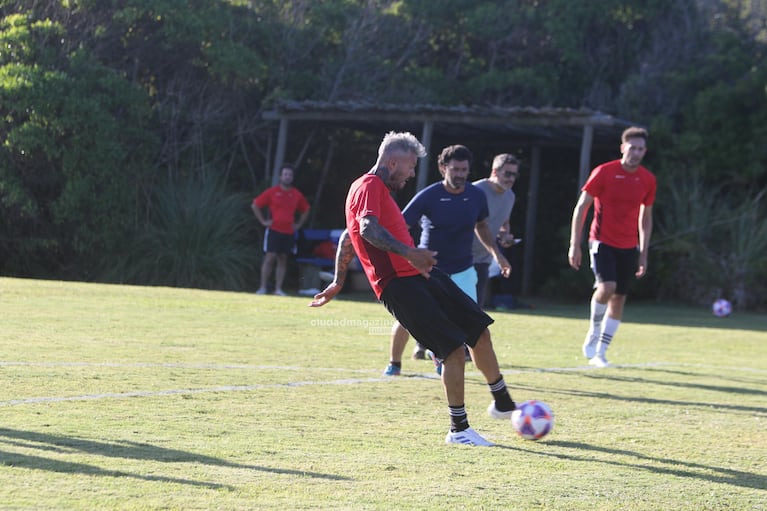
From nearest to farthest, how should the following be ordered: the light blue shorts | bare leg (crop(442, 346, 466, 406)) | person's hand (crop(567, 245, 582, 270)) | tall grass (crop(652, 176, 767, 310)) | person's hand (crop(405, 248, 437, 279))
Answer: person's hand (crop(405, 248, 437, 279)) < bare leg (crop(442, 346, 466, 406)) < the light blue shorts < person's hand (crop(567, 245, 582, 270)) < tall grass (crop(652, 176, 767, 310))

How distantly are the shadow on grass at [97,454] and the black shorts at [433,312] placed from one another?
4.52 feet

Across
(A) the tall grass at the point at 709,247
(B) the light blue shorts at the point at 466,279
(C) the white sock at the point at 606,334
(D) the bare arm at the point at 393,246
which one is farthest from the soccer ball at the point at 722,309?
(D) the bare arm at the point at 393,246

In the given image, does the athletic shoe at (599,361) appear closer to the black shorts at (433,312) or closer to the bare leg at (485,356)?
the bare leg at (485,356)

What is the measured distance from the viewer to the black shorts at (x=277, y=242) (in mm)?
21000

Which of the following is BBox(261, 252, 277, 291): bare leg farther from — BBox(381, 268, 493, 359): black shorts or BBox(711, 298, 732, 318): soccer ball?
BBox(381, 268, 493, 359): black shorts

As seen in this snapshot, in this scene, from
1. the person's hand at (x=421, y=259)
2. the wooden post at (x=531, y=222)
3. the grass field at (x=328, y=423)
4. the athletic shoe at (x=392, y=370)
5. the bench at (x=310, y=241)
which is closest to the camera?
the grass field at (x=328, y=423)

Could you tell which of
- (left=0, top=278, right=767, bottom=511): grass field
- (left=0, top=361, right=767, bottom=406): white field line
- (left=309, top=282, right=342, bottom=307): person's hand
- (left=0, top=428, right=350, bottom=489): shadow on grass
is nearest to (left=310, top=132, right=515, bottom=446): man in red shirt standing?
(left=0, top=278, right=767, bottom=511): grass field

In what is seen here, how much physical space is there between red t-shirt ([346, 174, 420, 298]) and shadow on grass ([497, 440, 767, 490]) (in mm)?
1183

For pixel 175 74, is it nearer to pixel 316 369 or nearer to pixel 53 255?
pixel 53 255

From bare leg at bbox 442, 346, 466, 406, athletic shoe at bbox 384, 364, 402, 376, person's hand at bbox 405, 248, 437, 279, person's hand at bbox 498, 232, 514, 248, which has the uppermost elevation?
person's hand at bbox 405, 248, 437, 279

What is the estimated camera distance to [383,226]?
6.84 metres

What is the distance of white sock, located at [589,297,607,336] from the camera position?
12.1m

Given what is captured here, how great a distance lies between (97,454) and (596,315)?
721 cm

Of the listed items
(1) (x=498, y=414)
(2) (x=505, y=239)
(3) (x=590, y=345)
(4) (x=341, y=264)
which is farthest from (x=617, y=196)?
(1) (x=498, y=414)
